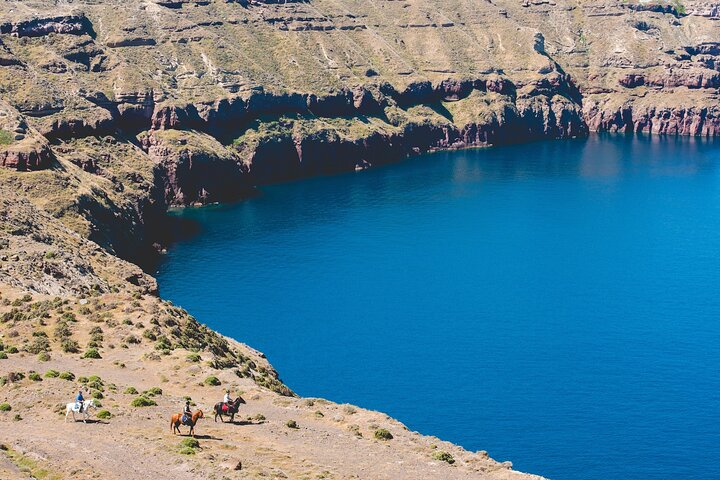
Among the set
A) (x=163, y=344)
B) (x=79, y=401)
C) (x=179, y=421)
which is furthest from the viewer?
(x=163, y=344)

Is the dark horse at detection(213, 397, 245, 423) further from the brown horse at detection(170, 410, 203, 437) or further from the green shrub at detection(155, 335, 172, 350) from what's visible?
the green shrub at detection(155, 335, 172, 350)

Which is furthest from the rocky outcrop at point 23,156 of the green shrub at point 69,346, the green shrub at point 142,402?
the green shrub at point 142,402

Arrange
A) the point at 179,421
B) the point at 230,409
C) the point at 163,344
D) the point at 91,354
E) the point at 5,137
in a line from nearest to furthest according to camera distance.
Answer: the point at 179,421 < the point at 230,409 < the point at 91,354 < the point at 163,344 < the point at 5,137

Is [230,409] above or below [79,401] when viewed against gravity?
below

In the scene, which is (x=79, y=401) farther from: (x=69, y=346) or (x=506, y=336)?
(x=506, y=336)

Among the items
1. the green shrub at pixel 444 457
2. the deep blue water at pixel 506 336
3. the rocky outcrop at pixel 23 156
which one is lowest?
the deep blue water at pixel 506 336

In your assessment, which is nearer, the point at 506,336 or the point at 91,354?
the point at 91,354

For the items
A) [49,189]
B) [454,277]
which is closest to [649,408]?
[454,277]

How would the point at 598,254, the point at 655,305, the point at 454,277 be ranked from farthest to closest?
Answer: the point at 598,254 < the point at 454,277 < the point at 655,305

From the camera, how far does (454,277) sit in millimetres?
176250

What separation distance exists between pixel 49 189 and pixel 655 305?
102549 millimetres

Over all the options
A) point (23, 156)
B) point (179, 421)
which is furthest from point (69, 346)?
point (23, 156)

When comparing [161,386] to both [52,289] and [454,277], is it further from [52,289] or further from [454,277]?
[454,277]

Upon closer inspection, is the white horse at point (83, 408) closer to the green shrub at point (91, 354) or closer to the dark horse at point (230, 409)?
the dark horse at point (230, 409)
